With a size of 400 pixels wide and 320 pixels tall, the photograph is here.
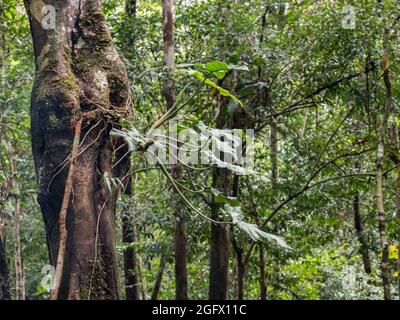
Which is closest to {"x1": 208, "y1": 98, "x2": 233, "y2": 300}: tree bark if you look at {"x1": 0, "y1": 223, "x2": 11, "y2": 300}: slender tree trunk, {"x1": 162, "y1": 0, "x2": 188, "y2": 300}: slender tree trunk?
{"x1": 162, "y1": 0, "x2": 188, "y2": 300}: slender tree trunk

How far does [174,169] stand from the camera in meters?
4.71

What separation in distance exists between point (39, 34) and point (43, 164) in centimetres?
67

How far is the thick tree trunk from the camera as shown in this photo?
259cm

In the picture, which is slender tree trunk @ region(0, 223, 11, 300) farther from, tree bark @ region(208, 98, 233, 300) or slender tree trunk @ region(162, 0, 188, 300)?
tree bark @ region(208, 98, 233, 300)

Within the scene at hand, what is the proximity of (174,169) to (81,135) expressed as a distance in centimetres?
205

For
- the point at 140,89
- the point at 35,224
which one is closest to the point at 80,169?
the point at 140,89

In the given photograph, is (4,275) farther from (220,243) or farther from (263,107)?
(263,107)

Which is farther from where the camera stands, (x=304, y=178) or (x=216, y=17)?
(x=304, y=178)

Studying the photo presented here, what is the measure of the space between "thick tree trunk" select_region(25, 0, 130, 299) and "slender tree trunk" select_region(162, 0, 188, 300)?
127cm

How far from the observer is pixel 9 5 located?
219 inches

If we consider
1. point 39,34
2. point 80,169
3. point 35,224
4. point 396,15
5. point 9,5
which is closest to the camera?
point 80,169

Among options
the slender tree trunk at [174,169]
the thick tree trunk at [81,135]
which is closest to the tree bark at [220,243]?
the slender tree trunk at [174,169]
